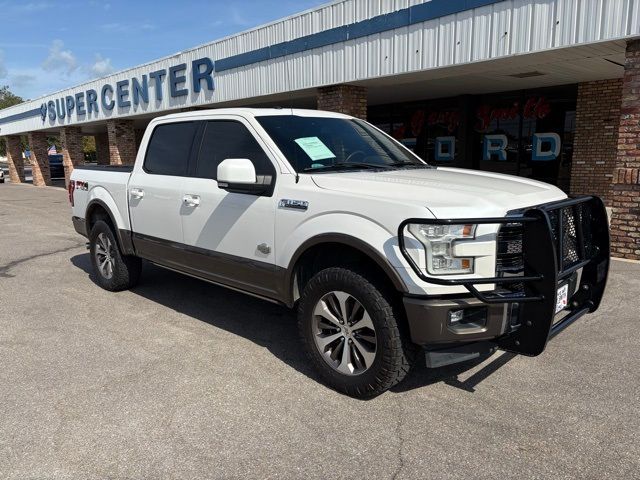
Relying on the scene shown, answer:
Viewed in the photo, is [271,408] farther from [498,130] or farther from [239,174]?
[498,130]

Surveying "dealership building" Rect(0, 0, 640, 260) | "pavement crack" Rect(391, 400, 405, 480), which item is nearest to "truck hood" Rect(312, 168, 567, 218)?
"pavement crack" Rect(391, 400, 405, 480)

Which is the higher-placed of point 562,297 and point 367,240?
point 367,240

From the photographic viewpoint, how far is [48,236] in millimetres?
10195

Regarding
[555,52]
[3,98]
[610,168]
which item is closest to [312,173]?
[555,52]

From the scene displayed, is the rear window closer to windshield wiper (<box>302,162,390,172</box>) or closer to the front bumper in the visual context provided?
windshield wiper (<box>302,162,390,172</box>)

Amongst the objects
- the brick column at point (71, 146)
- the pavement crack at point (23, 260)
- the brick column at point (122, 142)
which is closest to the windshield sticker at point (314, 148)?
the pavement crack at point (23, 260)

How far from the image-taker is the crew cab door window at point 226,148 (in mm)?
3921

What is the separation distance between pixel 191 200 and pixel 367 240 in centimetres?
197

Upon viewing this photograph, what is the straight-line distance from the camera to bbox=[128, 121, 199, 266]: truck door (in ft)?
15.3

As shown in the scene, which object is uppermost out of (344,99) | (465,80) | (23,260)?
(465,80)

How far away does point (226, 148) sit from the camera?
430 cm

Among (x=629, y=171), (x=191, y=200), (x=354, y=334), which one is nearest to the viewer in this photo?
(x=354, y=334)

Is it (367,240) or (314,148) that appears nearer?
(367,240)

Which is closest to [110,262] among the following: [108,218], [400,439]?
[108,218]
